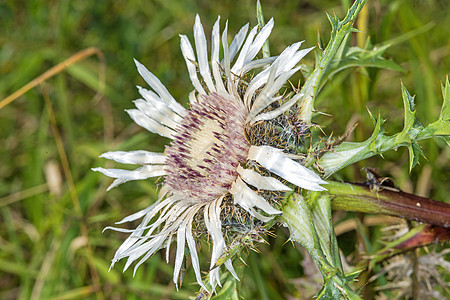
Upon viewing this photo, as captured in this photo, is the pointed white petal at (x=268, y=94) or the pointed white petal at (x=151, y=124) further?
the pointed white petal at (x=151, y=124)

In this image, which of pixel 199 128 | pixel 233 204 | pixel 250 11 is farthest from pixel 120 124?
pixel 233 204

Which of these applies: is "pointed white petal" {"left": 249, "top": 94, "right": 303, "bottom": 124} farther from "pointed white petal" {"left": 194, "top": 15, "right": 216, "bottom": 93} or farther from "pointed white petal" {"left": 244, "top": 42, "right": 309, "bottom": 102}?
"pointed white petal" {"left": 194, "top": 15, "right": 216, "bottom": 93}

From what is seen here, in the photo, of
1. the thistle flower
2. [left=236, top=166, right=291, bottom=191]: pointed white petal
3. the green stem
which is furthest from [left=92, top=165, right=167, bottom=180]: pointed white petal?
the green stem

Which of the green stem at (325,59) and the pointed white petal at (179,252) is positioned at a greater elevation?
the green stem at (325,59)

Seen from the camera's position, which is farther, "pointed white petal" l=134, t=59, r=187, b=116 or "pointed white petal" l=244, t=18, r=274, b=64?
"pointed white petal" l=134, t=59, r=187, b=116

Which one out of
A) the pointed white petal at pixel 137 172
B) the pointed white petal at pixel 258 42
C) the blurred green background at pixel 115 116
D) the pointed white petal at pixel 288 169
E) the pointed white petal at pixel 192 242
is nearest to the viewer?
the pointed white petal at pixel 288 169

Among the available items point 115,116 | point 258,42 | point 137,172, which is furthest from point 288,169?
point 115,116

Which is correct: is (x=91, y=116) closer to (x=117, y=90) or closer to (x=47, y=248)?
(x=117, y=90)

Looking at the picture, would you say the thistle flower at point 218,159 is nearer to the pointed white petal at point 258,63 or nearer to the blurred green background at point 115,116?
the pointed white petal at point 258,63

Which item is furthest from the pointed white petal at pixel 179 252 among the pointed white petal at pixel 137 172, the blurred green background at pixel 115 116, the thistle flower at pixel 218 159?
the blurred green background at pixel 115 116
